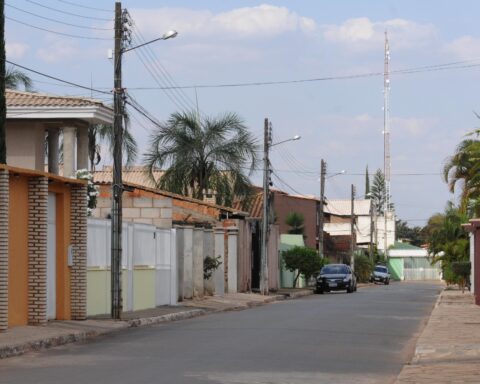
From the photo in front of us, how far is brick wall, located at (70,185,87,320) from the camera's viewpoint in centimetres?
2408

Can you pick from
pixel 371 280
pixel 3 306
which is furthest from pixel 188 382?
pixel 371 280

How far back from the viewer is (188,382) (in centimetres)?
1280

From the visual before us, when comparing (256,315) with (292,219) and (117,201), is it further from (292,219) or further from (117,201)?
(292,219)

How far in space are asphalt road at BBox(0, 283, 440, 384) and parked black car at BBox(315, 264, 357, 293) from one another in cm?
3088

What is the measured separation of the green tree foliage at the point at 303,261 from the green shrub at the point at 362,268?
30.4 m

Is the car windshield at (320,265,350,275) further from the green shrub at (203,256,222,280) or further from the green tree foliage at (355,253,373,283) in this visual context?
the green tree foliage at (355,253,373,283)

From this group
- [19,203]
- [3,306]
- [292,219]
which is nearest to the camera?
[3,306]

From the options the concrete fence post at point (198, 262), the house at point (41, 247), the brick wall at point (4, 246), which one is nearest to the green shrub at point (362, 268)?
the concrete fence post at point (198, 262)

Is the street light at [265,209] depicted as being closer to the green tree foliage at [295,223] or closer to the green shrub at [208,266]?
the green shrub at [208,266]

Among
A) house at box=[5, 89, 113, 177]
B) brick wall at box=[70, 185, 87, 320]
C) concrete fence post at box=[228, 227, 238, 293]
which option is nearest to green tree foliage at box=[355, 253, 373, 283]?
concrete fence post at box=[228, 227, 238, 293]

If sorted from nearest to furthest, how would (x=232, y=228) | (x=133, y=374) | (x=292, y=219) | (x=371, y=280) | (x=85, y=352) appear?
(x=133, y=374) → (x=85, y=352) → (x=232, y=228) → (x=292, y=219) → (x=371, y=280)

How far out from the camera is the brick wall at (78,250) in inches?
948

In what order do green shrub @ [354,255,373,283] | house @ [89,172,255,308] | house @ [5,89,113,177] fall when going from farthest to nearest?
green shrub @ [354,255,373,283]
house @ [89,172,255,308]
house @ [5,89,113,177]

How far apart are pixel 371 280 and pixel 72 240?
71586 mm
